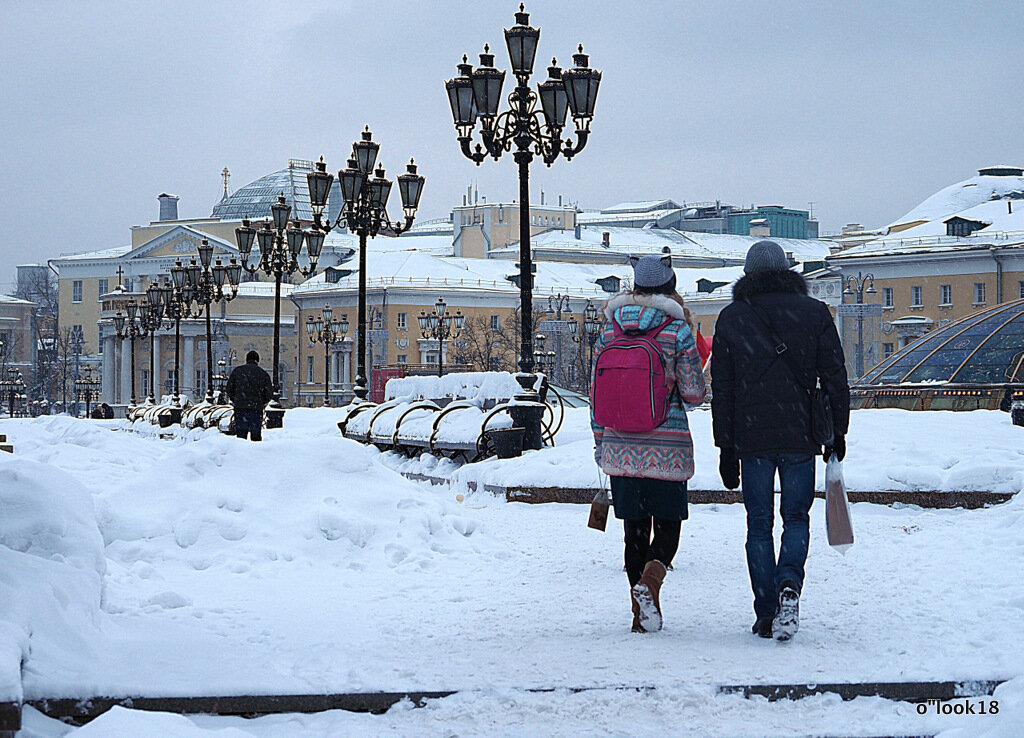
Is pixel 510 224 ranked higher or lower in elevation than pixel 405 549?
higher

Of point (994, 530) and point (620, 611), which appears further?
point (994, 530)

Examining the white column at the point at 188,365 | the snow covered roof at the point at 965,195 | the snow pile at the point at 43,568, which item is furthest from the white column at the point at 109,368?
the snow pile at the point at 43,568

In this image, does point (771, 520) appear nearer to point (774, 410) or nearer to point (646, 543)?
point (774, 410)

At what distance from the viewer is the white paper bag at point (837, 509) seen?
6098mm

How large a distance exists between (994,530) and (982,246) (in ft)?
179

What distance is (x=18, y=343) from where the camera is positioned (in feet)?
333

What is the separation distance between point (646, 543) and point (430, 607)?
113 cm

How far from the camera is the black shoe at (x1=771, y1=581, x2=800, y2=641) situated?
5.79 meters

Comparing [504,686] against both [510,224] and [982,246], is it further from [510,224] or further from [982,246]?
[510,224]

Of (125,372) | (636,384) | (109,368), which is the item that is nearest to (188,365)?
(125,372)

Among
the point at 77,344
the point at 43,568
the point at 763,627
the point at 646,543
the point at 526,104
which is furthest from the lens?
the point at 77,344

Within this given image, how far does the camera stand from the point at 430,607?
6.83 meters

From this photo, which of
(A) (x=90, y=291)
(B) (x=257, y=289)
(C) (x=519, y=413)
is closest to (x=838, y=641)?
(C) (x=519, y=413)

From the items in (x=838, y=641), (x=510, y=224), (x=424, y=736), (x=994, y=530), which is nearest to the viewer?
(x=424, y=736)
